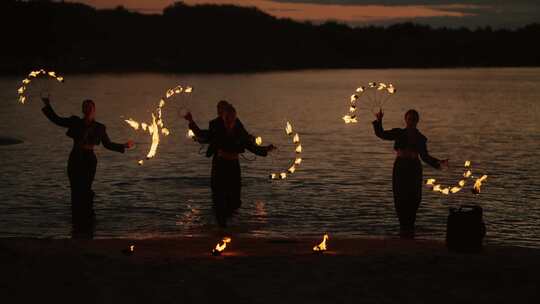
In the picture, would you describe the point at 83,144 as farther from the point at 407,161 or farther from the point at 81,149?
the point at 407,161

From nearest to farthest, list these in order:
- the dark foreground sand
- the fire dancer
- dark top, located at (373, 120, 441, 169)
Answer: the dark foreground sand → dark top, located at (373, 120, 441, 169) → the fire dancer

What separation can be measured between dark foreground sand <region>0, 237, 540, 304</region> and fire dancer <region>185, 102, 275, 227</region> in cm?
208

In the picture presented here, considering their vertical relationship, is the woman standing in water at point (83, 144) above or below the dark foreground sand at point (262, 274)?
above

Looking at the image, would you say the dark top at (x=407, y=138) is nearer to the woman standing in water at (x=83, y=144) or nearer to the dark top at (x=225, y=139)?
the dark top at (x=225, y=139)

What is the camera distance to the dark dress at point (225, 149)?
53.1ft

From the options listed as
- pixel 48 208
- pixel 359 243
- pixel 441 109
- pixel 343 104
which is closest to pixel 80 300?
pixel 359 243

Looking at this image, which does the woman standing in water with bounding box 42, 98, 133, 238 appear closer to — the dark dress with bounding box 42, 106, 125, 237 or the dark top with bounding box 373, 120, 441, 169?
the dark dress with bounding box 42, 106, 125, 237

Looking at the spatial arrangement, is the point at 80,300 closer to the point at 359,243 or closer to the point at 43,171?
the point at 359,243

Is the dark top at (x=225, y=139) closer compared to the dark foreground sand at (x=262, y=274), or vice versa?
the dark foreground sand at (x=262, y=274)

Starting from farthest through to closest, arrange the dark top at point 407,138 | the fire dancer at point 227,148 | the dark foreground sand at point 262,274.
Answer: the fire dancer at point 227,148 < the dark top at point 407,138 < the dark foreground sand at point 262,274

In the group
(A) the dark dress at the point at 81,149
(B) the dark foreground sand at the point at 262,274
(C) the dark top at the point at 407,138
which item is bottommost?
(B) the dark foreground sand at the point at 262,274

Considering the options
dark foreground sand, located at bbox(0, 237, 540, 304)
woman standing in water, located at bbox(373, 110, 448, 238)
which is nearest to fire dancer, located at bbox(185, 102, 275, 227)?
woman standing in water, located at bbox(373, 110, 448, 238)

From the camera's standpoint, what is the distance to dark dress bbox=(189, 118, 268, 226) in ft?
53.1

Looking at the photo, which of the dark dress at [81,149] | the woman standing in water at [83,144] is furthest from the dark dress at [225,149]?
the dark dress at [81,149]
